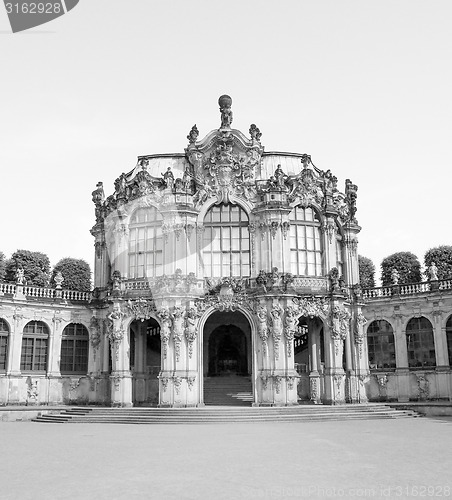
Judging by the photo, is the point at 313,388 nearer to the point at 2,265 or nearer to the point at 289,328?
the point at 289,328

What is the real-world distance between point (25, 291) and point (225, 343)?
15294 mm

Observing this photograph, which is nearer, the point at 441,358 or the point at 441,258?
the point at 441,358

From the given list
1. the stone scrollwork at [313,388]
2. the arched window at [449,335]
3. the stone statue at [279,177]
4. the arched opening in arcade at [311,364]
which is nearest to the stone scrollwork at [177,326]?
the arched opening in arcade at [311,364]

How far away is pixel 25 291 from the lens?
43.6 m

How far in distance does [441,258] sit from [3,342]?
40.5 m

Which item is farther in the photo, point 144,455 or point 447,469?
point 144,455

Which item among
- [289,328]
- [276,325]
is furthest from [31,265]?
[289,328]

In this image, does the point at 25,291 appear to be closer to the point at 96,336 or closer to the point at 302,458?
the point at 96,336

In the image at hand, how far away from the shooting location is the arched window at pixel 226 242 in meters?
41.7

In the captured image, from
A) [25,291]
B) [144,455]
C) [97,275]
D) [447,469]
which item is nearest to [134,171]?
[97,275]

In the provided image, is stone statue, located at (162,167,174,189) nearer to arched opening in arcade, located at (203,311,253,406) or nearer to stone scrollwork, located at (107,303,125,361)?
stone scrollwork, located at (107,303,125,361)

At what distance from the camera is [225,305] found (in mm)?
39906

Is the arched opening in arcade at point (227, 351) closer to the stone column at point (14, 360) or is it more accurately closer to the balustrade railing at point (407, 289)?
the balustrade railing at point (407, 289)

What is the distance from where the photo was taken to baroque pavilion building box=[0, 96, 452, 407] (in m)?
39.4
